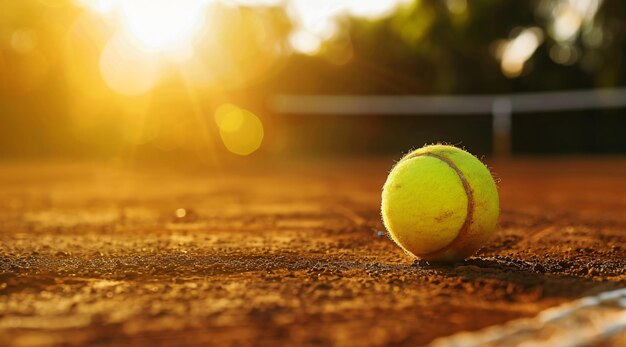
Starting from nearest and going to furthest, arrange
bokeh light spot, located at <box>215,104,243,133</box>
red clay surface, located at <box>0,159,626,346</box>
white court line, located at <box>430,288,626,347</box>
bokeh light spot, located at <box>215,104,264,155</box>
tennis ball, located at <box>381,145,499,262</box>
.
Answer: white court line, located at <box>430,288,626,347</box> → red clay surface, located at <box>0,159,626,346</box> → tennis ball, located at <box>381,145,499,262</box> → bokeh light spot, located at <box>215,104,243,133</box> → bokeh light spot, located at <box>215,104,264,155</box>

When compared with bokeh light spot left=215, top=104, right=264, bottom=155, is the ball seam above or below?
below

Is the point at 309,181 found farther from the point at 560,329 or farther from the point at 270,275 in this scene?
the point at 560,329

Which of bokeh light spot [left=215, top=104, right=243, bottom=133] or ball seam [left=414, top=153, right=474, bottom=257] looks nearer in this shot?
ball seam [left=414, top=153, right=474, bottom=257]

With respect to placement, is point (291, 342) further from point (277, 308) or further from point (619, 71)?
point (619, 71)

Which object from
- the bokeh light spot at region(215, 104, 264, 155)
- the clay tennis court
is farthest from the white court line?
the bokeh light spot at region(215, 104, 264, 155)

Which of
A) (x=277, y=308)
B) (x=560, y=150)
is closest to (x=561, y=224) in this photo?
(x=277, y=308)

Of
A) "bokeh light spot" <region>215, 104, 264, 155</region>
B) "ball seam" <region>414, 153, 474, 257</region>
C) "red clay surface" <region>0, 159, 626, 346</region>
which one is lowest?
"red clay surface" <region>0, 159, 626, 346</region>

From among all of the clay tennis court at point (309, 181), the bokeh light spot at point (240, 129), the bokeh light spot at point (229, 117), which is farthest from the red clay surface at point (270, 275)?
the bokeh light spot at point (240, 129)

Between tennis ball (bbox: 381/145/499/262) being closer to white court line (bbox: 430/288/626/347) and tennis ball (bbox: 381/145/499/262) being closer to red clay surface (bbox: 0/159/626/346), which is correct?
red clay surface (bbox: 0/159/626/346)

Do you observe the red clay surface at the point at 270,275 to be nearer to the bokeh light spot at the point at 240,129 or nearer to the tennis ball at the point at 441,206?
the tennis ball at the point at 441,206
